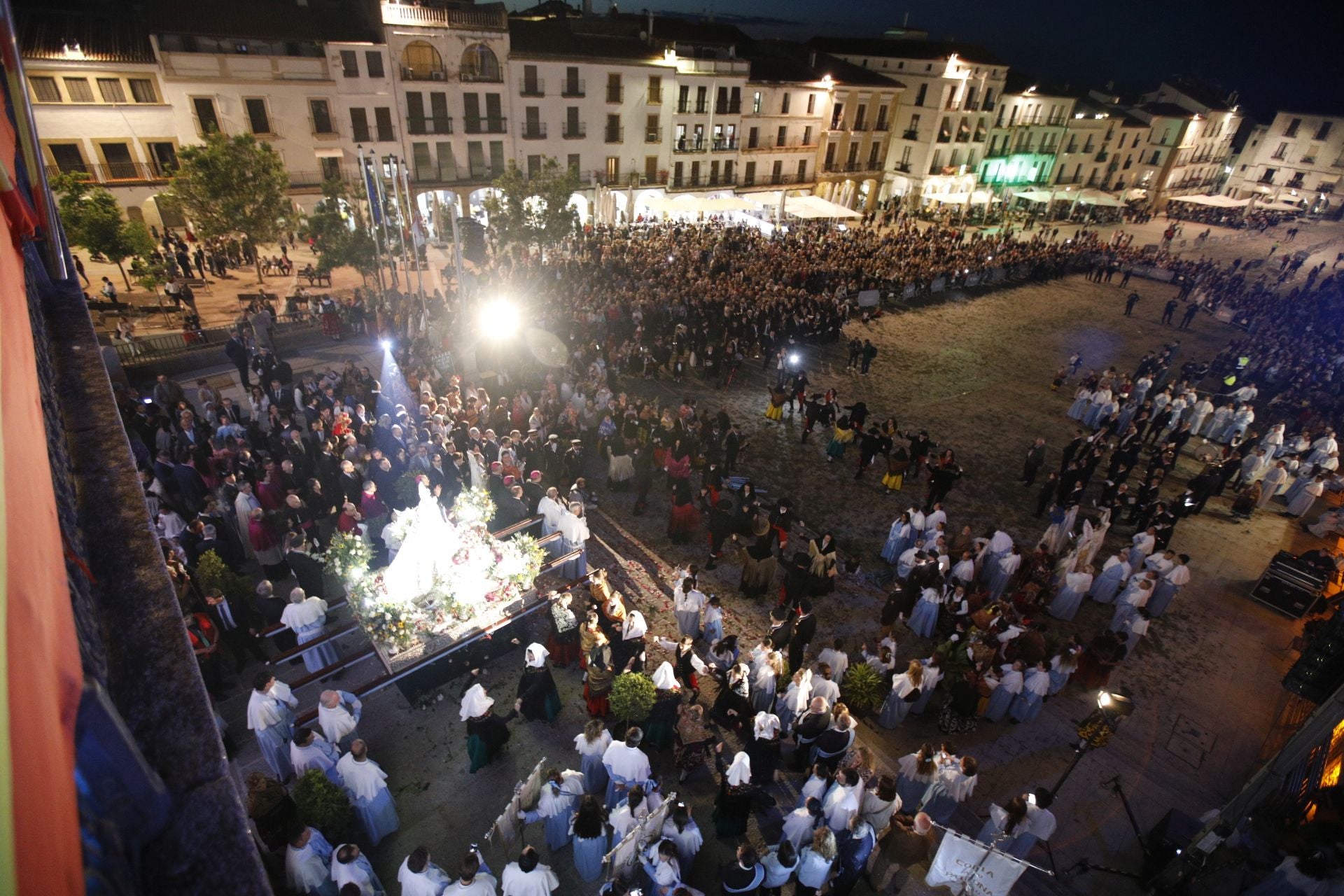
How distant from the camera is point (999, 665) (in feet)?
31.4

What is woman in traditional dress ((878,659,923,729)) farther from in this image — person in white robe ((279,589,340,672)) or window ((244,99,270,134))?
window ((244,99,270,134))

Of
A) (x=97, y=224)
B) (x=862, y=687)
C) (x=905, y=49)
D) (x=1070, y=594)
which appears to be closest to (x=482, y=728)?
(x=862, y=687)

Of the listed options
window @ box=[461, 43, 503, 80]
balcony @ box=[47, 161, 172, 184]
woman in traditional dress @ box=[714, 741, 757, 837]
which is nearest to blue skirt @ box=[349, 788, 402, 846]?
woman in traditional dress @ box=[714, 741, 757, 837]

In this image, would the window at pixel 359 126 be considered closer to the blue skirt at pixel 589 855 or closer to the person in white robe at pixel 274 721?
the person in white robe at pixel 274 721

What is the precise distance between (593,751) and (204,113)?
31695 mm

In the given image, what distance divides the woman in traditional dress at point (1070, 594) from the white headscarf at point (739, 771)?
7631 millimetres

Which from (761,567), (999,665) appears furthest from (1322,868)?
(761,567)

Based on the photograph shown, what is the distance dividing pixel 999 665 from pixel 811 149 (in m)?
38.8

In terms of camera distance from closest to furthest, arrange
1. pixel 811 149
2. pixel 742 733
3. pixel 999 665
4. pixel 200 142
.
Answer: pixel 742 733
pixel 999 665
pixel 200 142
pixel 811 149

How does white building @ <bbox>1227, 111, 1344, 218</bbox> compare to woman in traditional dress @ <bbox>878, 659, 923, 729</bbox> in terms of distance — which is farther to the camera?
white building @ <bbox>1227, 111, 1344, 218</bbox>

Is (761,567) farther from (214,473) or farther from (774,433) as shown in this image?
(214,473)

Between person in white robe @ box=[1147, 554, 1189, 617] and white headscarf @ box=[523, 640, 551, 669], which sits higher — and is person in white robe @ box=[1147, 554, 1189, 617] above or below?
below

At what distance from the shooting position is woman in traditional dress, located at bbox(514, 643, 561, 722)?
8.28 metres

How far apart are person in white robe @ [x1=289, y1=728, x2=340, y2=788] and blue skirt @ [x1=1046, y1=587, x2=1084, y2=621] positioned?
11.8 meters
